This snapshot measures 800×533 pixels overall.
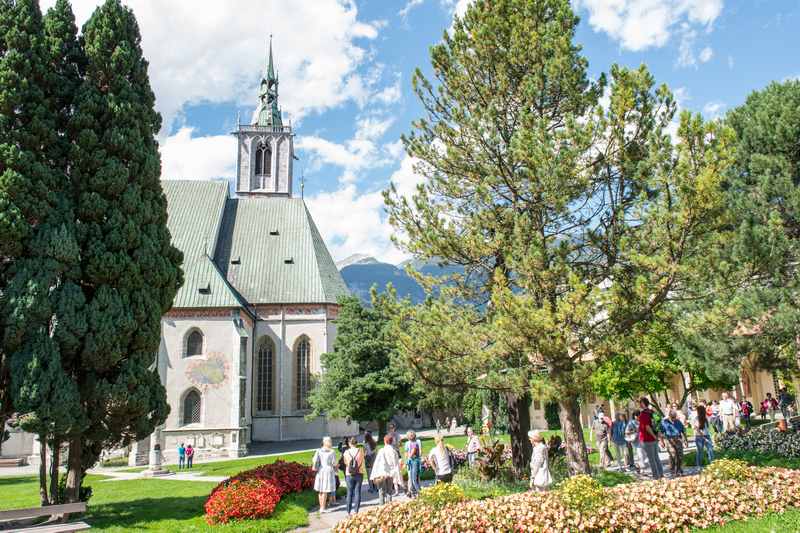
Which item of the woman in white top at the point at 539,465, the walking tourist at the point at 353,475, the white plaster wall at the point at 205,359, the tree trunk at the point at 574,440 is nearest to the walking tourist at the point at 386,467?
the walking tourist at the point at 353,475

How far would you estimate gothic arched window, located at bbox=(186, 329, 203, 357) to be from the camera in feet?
107

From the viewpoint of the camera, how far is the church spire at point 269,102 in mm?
53688

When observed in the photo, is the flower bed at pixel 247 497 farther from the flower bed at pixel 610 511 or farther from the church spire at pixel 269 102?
the church spire at pixel 269 102

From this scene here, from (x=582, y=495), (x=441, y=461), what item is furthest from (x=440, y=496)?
(x=441, y=461)

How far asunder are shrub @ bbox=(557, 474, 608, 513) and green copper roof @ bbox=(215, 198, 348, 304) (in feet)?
99.0

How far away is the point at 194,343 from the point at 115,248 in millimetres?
21242

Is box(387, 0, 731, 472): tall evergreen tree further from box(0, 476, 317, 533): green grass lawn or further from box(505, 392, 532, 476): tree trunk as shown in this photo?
box(0, 476, 317, 533): green grass lawn

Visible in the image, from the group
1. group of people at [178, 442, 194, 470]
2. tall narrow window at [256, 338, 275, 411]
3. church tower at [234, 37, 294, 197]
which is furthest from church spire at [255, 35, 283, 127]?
group of people at [178, 442, 194, 470]

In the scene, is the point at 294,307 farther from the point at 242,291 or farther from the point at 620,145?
the point at 620,145

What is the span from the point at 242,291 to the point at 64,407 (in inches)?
1078

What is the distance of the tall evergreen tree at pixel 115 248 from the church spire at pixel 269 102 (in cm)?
4030

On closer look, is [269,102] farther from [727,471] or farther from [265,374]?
[727,471]

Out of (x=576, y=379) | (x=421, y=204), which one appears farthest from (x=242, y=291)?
(x=576, y=379)

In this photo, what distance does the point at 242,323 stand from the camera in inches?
1325
